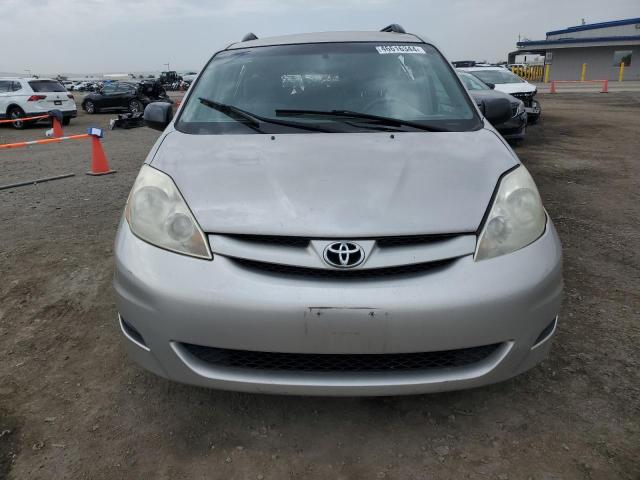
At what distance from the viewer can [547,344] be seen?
1.90 meters

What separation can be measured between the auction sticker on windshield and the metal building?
44715 mm

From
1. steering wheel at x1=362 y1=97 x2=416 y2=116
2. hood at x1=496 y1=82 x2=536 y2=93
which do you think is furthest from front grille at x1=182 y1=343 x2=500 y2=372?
hood at x1=496 y1=82 x2=536 y2=93

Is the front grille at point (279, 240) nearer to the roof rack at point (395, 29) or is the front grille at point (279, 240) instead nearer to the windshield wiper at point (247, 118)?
the windshield wiper at point (247, 118)

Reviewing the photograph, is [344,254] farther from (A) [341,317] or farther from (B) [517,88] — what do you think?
(B) [517,88]

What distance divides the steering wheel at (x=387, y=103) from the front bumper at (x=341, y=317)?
1.13 m

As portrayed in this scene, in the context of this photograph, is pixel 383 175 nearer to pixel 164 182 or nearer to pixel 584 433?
pixel 164 182

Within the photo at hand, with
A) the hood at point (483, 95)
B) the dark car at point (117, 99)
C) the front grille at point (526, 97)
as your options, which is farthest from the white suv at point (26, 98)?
the hood at point (483, 95)

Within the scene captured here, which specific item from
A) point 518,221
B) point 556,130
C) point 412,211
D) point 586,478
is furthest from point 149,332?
point 556,130

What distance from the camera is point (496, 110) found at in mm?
2977

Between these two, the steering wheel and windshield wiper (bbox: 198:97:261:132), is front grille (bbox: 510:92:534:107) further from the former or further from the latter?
windshield wiper (bbox: 198:97:261:132)

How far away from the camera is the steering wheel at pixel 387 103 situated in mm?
2664

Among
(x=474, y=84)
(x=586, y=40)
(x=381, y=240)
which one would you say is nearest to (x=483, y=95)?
(x=381, y=240)

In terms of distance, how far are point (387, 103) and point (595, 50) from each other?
154 ft

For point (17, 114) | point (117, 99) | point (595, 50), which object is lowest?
point (595, 50)
